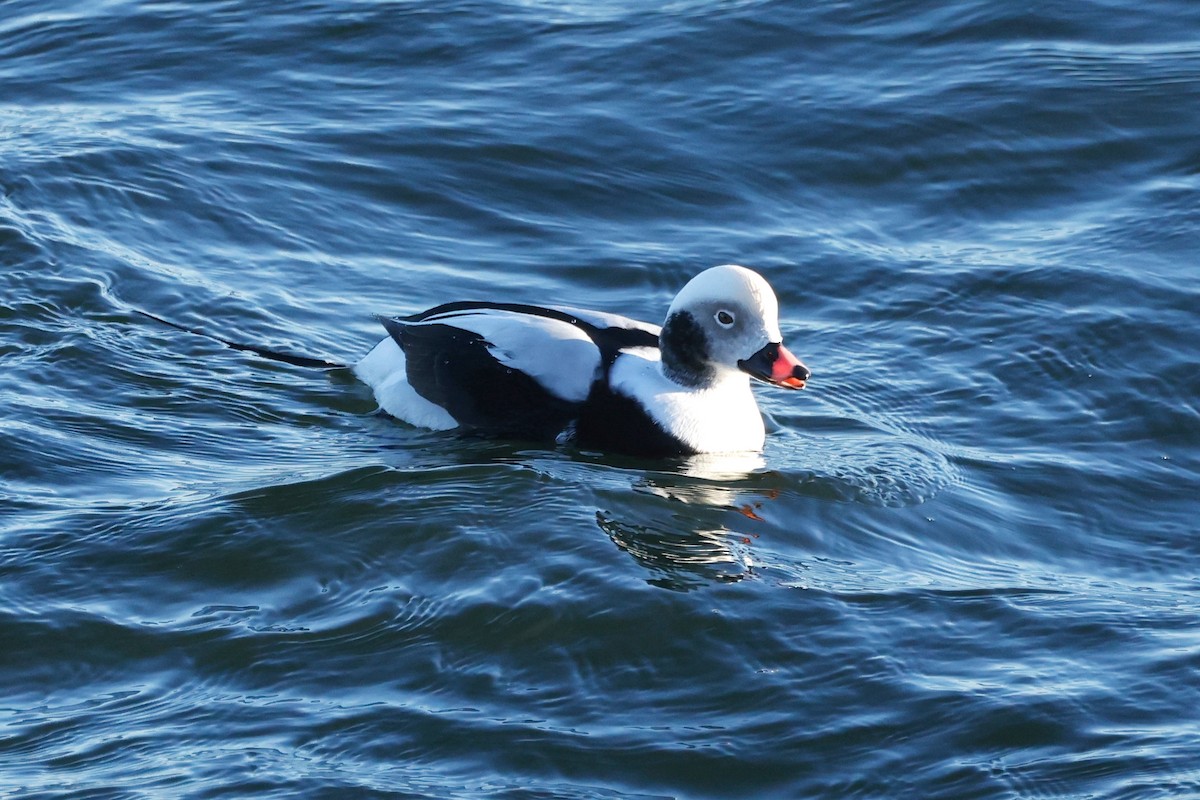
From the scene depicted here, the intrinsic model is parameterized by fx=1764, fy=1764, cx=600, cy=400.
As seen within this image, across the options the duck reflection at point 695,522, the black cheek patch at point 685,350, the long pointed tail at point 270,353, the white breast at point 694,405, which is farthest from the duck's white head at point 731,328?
the long pointed tail at point 270,353

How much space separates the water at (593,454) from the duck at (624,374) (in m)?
0.14

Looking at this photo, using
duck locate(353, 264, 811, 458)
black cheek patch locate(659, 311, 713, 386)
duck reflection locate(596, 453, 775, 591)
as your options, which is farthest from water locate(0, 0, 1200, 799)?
black cheek patch locate(659, 311, 713, 386)

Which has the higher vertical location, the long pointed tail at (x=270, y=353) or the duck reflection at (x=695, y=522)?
the long pointed tail at (x=270, y=353)

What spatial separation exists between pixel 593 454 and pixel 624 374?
34 centimetres

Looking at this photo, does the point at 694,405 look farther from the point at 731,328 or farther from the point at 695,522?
the point at 695,522

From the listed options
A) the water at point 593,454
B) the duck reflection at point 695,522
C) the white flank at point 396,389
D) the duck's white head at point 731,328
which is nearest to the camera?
the water at point 593,454

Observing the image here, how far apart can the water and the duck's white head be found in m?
0.41

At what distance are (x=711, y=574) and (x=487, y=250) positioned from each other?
13.2 ft

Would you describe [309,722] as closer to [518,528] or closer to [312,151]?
[518,528]

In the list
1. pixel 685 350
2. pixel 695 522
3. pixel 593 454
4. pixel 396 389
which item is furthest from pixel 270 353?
pixel 695 522

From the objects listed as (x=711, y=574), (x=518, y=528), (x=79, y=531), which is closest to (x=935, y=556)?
(x=711, y=574)

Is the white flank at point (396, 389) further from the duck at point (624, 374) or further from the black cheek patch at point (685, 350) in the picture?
the black cheek patch at point (685, 350)

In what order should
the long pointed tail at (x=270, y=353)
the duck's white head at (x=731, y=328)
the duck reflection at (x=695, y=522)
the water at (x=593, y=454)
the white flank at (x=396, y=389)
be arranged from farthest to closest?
the long pointed tail at (x=270, y=353)
the white flank at (x=396, y=389)
the duck's white head at (x=731, y=328)
the duck reflection at (x=695, y=522)
the water at (x=593, y=454)

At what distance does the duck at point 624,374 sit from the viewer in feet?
22.3
